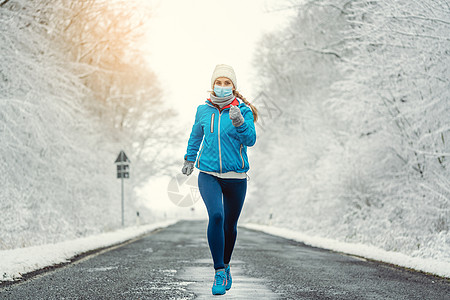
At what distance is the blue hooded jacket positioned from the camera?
16.5ft

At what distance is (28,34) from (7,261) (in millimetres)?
8306

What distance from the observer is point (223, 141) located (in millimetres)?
5066

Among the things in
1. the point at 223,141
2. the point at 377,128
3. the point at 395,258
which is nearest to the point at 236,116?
the point at 223,141

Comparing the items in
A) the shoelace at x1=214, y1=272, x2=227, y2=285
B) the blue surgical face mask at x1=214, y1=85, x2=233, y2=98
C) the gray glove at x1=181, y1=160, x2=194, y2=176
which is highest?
the blue surgical face mask at x1=214, y1=85, x2=233, y2=98

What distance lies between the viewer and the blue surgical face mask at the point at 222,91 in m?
5.07

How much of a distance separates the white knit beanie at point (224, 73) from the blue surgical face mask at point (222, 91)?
10 cm

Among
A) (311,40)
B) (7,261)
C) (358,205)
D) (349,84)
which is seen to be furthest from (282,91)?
(7,261)

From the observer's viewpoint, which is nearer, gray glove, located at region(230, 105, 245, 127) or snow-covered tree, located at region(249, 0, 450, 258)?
gray glove, located at region(230, 105, 245, 127)

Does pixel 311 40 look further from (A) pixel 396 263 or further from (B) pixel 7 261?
(B) pixel 7 261

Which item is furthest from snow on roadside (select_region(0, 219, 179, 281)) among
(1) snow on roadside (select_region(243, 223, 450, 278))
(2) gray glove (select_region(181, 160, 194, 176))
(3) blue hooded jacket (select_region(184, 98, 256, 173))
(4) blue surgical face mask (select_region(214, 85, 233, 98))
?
(1) snow on roadside (select_region(243, 223, 450, 278))

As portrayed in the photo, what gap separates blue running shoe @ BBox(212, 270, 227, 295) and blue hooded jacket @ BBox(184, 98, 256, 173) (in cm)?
102

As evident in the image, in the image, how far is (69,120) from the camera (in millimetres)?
15148

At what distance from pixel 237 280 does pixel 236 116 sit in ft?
8.57

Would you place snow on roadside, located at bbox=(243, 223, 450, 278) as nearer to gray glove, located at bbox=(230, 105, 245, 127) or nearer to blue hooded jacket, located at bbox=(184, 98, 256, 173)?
blue hooded jacket, located at bbox=(184, 98, 256, 173)
